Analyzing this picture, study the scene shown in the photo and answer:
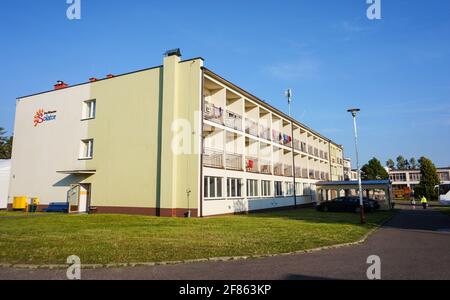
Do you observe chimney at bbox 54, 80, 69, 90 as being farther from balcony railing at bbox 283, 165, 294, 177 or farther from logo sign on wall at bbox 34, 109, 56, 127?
balcony railing at bbox 283, 165, 294, 177

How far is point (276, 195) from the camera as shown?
33.5 meters

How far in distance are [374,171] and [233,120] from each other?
6395cm

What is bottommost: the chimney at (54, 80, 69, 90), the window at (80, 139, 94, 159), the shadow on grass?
the shadow on grass

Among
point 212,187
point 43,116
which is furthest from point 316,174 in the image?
point 43,116

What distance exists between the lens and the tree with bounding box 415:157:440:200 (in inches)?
Result: 2608

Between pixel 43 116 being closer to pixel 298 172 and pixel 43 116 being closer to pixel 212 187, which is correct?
pixel 212 187

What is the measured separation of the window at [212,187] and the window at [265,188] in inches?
297

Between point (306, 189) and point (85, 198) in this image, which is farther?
point (306, 189)

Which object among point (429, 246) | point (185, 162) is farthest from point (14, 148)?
point (429, 246)

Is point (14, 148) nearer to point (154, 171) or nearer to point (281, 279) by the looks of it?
point (154, 171)

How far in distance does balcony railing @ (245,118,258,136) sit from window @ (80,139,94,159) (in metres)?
12.9

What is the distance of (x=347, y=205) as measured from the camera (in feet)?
99.3

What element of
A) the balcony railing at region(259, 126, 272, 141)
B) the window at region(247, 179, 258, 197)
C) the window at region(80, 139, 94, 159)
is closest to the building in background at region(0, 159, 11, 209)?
the window at region(80, 139, 94, 159)
